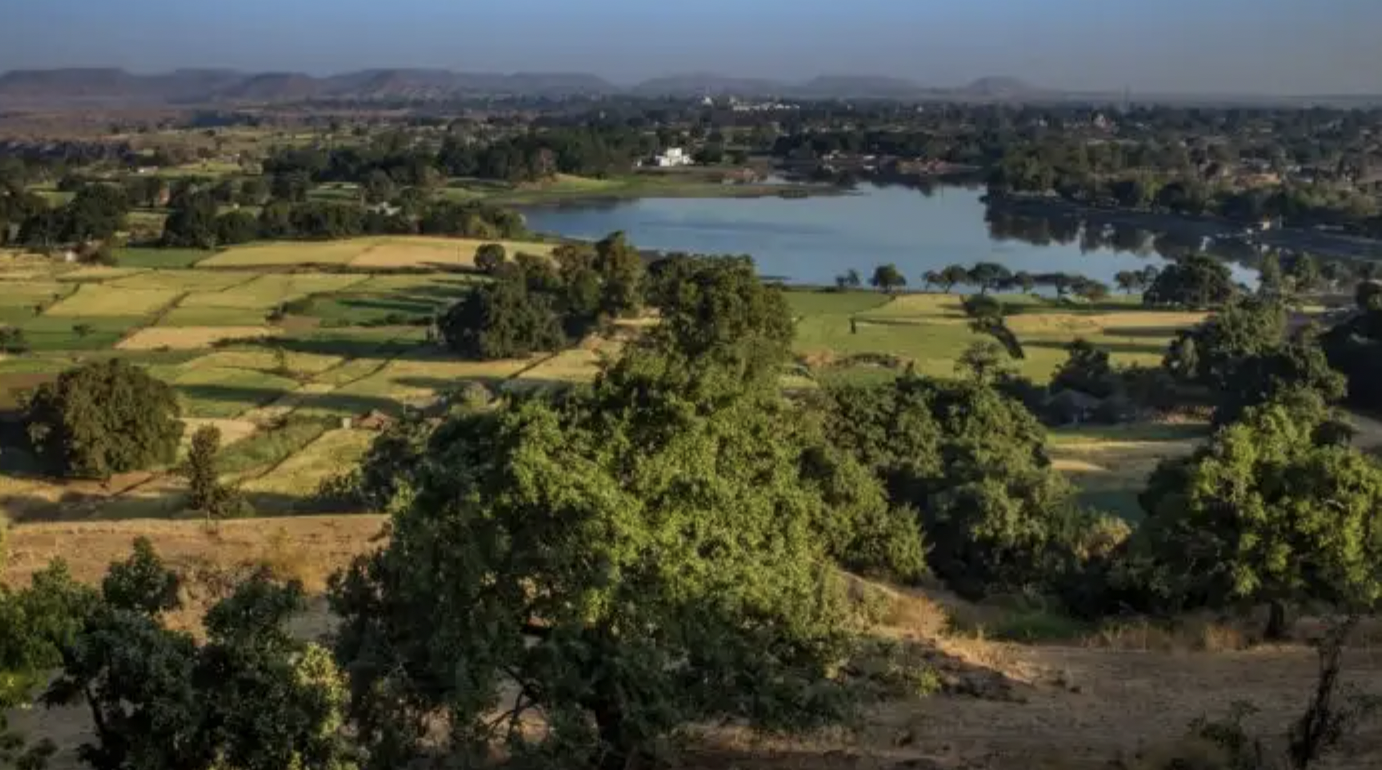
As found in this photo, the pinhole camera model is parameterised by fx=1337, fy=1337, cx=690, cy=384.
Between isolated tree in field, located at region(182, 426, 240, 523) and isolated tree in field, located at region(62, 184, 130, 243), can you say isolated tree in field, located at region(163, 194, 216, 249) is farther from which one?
isolated tree in field, located at region(182, 426, 240, 523)

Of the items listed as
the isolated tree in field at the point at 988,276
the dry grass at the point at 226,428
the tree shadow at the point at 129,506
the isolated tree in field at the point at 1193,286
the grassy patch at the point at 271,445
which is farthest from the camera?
the isolated tree in field at the point at 988,276

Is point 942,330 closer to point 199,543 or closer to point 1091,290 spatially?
point 1091,290

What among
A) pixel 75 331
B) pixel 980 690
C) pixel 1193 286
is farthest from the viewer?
pixel 1193 286

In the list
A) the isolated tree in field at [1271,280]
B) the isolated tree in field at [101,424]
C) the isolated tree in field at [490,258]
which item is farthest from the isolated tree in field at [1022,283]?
the isolated tree in field at [101,424]

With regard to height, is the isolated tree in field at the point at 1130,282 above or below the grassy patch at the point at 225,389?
above

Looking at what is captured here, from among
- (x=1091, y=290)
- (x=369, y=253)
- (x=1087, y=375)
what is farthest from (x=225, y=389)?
(x=1091, y=290)

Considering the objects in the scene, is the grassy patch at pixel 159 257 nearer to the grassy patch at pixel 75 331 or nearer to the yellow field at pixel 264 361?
the grassy patch at pixel 75 331

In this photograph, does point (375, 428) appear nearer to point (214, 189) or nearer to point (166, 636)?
point (166, 636)
